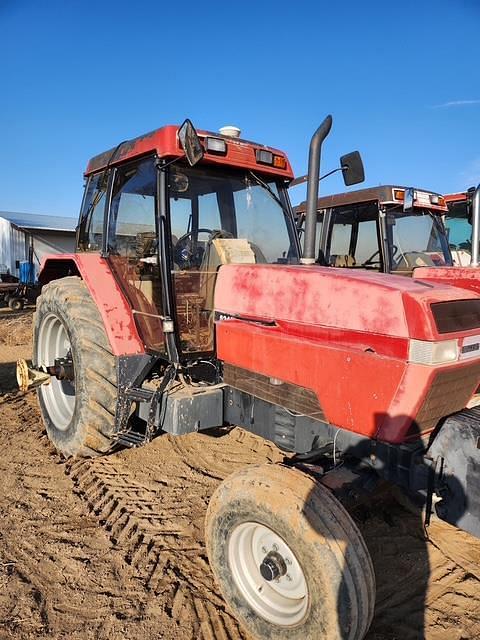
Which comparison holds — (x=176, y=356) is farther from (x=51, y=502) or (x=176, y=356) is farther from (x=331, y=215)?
(x=331, y=215)

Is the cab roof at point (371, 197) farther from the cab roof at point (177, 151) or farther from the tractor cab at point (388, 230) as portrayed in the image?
the cab roof at point (177, 151)

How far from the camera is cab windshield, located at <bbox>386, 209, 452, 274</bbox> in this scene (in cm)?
536

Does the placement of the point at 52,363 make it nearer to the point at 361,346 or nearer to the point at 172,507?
the point at 172,507

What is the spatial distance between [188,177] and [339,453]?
1.82m

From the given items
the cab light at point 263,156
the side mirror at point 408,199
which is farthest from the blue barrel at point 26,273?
the cab light at point 263,156

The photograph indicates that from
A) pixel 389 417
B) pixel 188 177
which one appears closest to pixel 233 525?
pixel 389 417

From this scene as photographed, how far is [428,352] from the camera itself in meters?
1.86

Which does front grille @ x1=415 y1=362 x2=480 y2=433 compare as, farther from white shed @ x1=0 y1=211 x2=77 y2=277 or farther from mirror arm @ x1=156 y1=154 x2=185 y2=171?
white shed @ x1=0 y1=211 x2=77 y2=277

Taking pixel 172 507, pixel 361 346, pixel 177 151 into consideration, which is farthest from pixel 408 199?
pixel 172 507

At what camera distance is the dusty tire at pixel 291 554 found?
5.82ft

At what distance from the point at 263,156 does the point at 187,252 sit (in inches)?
31.6

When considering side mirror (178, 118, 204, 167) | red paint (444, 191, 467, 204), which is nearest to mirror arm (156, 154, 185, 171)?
side mirror (178, 118, 204, 167)

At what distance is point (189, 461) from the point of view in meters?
3.72

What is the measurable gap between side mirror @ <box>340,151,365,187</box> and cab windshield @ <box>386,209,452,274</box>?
2.55 meters
